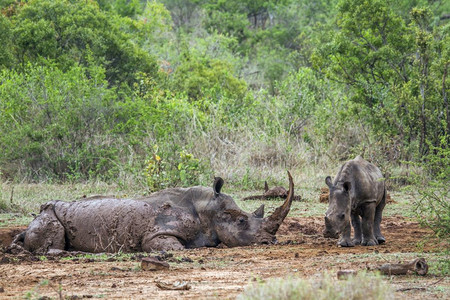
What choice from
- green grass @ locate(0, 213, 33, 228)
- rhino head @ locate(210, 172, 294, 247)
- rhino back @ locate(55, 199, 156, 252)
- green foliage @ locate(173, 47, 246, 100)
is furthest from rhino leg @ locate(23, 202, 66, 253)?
green foliage @ locate(173, 47, 246, 100)

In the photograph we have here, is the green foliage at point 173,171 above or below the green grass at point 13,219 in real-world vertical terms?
above

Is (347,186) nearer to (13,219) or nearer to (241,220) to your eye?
(241,220)

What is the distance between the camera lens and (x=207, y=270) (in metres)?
7.02

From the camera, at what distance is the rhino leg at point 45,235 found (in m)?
9.13

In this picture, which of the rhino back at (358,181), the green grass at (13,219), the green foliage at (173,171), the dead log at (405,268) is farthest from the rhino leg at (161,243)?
the green foliage at (173,171)

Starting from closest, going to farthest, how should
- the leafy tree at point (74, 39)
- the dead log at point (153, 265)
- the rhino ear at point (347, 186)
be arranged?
1. the dead log at point (153, 265)
2. the rhino ear at point (347, 186)
3. the leafy tree at point (74, 39)

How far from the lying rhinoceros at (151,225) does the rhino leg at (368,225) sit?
37.3 inches

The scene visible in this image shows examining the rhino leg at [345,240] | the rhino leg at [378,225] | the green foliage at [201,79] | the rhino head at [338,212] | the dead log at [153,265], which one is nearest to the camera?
the dead log at [153,265]

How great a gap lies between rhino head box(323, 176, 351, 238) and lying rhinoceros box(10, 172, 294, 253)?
0.52 meters

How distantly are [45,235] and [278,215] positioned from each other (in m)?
2.83

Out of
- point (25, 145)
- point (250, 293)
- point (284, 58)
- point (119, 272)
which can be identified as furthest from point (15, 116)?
point (284, 58)

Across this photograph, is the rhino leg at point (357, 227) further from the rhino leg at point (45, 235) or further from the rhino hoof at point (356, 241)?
the rhino leg at point (45, 235)

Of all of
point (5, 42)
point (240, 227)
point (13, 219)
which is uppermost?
point (5, 42)

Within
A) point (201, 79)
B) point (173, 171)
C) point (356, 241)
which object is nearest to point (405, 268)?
point (356, 241)
